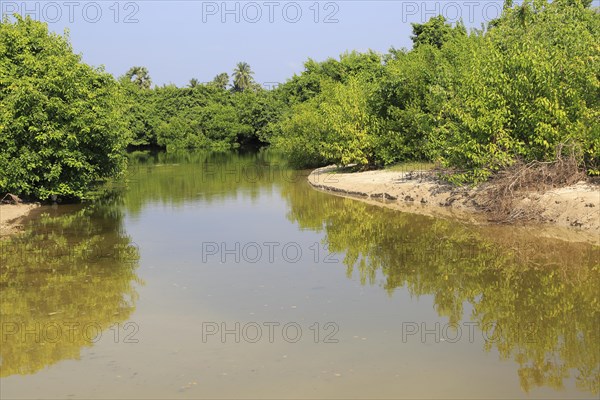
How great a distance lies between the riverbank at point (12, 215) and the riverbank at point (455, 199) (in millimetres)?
14415

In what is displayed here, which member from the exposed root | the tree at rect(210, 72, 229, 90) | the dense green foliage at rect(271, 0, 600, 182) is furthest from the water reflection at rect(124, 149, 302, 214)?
the tree at rect(210, 72, 229, 90)

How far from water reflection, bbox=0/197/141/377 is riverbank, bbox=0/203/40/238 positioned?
0.57m

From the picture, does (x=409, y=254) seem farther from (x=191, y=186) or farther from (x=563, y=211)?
(x=191, y=186)

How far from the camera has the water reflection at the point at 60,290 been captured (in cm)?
1102

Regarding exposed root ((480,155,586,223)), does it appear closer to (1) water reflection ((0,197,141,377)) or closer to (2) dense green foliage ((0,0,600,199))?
(2) dense green foliage ((0,0,600,199))

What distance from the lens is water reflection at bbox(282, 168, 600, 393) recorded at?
10.1m

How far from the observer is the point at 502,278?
14797mm

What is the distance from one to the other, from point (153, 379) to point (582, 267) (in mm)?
10563
